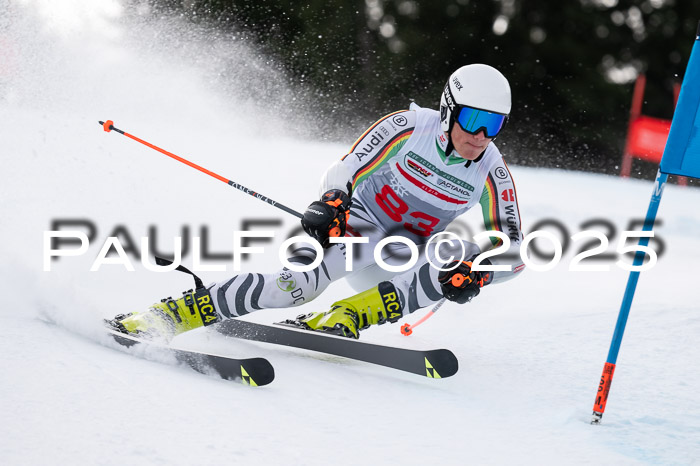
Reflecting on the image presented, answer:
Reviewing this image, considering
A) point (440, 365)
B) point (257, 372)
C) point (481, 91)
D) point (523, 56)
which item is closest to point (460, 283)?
point (440, 365)

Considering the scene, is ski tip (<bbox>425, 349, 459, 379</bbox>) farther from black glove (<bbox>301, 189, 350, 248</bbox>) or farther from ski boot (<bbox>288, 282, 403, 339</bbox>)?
black glove (<bbox>301, 189, 350, 248</bbox>)

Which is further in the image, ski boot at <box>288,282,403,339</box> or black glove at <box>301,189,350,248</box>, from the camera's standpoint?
ski boot at <box>288,282,403,339</box>

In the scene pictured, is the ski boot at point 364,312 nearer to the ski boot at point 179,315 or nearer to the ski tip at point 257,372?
the ski boot at point 179,315

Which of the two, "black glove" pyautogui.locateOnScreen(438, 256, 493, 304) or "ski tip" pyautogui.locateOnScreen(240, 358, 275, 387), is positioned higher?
"black glove" pyautogui.locateOnScreen(438, 256, 493, 304)

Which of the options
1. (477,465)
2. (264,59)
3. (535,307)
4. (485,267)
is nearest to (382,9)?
(264,59)

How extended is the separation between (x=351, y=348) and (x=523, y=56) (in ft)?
51.3

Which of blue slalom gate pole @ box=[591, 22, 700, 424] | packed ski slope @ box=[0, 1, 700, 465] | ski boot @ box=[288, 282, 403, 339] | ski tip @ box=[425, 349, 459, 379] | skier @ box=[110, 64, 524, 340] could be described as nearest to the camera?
packed ski slope @ box=[0, 1, 700, 465]

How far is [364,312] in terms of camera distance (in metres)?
3.08

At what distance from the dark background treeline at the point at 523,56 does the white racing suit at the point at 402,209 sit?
12.6m

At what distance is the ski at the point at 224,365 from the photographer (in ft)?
8.16

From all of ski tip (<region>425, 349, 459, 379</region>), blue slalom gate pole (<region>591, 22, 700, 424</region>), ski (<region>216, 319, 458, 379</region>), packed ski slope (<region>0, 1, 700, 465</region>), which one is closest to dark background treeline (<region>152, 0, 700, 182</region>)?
packed ski slope (<region>0, 1, 700, 465</region>)

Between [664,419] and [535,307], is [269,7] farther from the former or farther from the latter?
[664,419]

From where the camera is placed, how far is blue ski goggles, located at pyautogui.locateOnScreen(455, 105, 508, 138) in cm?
293

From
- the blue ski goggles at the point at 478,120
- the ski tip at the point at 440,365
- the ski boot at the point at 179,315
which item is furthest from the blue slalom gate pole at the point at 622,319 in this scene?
the ski boot at the point at 179,315
